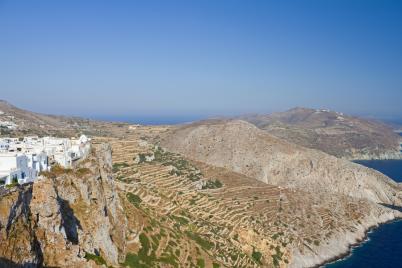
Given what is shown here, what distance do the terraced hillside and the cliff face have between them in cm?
625

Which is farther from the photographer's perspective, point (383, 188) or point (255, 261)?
point (383, 188)

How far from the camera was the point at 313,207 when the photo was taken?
388ft

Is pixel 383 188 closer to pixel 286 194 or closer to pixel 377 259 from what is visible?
pixel 286 194

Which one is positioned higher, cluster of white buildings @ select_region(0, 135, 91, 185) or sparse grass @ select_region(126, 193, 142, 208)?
cluster of white buildings @ select_region(0, 135, 91, 185)

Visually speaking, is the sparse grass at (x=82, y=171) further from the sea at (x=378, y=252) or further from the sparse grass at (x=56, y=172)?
the sea at (x=378, y=252)

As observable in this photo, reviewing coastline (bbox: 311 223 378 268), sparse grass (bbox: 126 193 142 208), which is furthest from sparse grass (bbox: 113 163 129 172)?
coastline (bbox: 311 223 378 268)

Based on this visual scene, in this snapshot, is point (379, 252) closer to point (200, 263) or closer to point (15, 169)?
point (200, 263)

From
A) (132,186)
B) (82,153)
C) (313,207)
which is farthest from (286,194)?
(82,153)

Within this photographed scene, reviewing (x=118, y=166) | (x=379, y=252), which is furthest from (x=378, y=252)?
(x=118, y=166)

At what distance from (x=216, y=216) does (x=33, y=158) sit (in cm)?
6027

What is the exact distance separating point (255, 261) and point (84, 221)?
4883cm

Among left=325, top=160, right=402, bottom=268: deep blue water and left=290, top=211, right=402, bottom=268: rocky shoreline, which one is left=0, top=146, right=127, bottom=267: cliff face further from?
left=325, top=160, right=402, bottom=268: deep blue water

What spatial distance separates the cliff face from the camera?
98.3 ft

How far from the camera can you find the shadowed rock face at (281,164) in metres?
154
